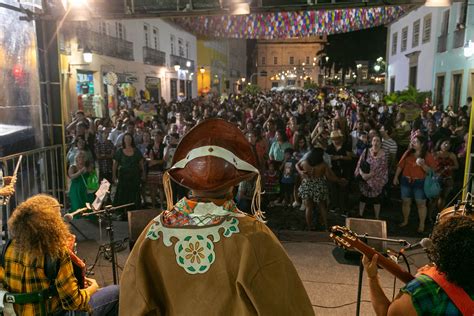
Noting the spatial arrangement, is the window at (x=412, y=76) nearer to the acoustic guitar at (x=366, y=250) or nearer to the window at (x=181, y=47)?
the window at (x=181, y=47)

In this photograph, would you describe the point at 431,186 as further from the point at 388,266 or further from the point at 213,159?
the point at 213,159

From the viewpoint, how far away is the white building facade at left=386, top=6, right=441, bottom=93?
21312 mm

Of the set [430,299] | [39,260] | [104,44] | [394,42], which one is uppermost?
[394,42]

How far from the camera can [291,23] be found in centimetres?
1191

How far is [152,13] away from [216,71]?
128ft

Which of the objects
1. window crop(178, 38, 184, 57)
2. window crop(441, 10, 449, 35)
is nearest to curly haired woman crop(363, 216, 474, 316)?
window crop(441, 10, 449, 35)

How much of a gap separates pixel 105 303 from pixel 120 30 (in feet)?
63.5

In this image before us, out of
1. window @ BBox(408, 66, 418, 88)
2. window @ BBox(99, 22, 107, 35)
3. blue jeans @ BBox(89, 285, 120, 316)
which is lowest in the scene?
blue jeans @ BBox(89, 285, 120, 316)

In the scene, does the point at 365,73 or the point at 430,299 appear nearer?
the point at 430,299

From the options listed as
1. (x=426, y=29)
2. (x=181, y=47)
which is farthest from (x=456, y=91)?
(x=181, y=47)

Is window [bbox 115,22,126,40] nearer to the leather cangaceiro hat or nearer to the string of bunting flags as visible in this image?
the string of bunting flags

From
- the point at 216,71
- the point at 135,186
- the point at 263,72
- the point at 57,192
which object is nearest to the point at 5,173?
the point at 57,192

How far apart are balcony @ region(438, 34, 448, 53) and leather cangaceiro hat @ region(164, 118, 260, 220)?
2029cm

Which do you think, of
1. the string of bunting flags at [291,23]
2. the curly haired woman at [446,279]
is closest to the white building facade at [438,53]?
the string of bunting flags at [291,23]
